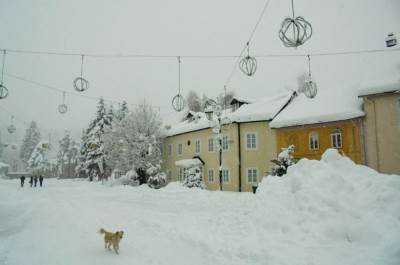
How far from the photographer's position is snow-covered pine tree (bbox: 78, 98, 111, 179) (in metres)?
40.8

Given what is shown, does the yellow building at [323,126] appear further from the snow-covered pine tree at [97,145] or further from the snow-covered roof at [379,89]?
the snow-covered pine tree at [97,145]

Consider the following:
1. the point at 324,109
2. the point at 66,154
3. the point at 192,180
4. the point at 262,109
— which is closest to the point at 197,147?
the point at 192,180

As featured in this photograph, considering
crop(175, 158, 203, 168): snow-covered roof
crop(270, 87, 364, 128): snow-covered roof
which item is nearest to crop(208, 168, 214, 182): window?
crop(175, 158, 203, 168): snow-covered roof

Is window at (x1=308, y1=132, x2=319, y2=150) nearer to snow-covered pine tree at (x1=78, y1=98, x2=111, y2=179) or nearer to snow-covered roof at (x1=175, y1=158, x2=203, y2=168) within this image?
snow-covered roof at (x1=175, y1=158, x2=203, y2=168)

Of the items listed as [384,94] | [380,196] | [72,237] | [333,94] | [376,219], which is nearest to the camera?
[376,219]

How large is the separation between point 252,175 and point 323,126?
299 inches

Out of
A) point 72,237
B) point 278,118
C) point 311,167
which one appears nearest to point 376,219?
point 311,167

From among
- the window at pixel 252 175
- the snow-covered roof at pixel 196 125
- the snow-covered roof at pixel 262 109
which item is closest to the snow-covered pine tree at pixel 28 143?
the snow-covered roof at pixel 196 125

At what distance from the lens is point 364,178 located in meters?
8.59

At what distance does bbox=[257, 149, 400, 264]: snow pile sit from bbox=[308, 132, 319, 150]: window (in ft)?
47.5

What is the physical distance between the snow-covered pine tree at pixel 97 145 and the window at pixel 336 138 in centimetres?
2879

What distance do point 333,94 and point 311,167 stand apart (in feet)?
58.7

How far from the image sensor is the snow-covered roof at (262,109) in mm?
26359

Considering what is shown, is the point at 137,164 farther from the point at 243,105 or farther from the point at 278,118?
the point at 278,118
